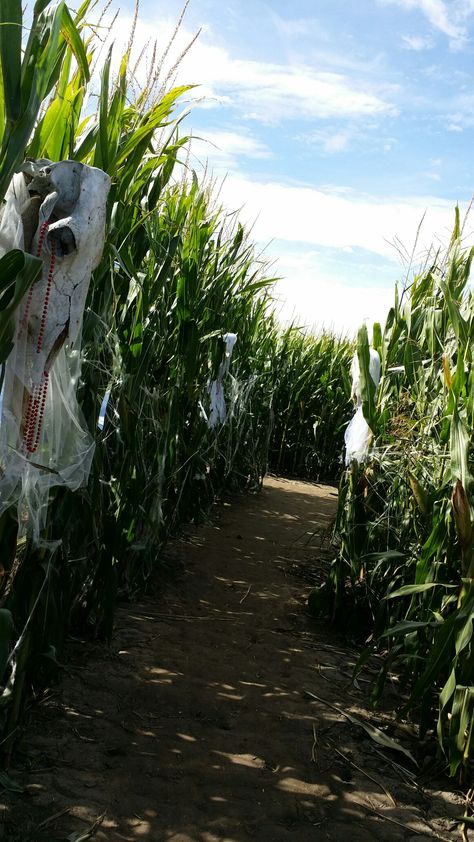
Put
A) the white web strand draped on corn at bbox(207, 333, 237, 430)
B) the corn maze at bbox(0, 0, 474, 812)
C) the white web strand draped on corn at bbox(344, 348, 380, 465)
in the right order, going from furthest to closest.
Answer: the white web strand draped on corn at bbox(207, 333, 237, 430), the white web strand draped on corn at bbox(344, 348, 380, 465), the corn maze at bbox(0, 0, 474, 812)

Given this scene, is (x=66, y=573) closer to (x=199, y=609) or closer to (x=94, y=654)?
(x=94, y=654)

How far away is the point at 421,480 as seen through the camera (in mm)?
3377

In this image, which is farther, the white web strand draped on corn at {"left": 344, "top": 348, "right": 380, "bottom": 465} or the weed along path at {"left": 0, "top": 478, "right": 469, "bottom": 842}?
the white web strand draped on corn at {"left": 344, "top": 348, "right": 380, "bottom": 465}

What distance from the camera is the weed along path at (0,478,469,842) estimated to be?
2.28 meters

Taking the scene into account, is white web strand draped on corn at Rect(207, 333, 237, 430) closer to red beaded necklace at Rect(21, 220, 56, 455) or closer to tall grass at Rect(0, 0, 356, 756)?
tall grass at Rect(0, 0, 356, 756)

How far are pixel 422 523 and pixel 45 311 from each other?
2348 millimetres

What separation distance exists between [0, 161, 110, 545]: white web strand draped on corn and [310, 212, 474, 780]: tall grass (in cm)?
154

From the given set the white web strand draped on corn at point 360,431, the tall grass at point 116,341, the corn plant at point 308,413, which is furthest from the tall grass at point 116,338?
the corn plant at point 308,413

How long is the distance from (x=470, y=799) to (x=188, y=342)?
8.92 feet

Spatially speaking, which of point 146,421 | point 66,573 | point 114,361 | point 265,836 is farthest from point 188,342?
point 265,836

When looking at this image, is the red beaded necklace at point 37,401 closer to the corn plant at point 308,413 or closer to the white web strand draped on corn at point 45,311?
the white web strand draped on corn at point 45,311

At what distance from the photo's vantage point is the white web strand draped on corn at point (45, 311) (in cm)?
190

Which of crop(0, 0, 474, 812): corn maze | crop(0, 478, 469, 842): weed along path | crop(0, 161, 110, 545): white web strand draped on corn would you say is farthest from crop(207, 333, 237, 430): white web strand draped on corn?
crop(0, 161, 110, 545): white web strand draped on corn

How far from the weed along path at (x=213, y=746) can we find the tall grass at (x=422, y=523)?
25 cm
